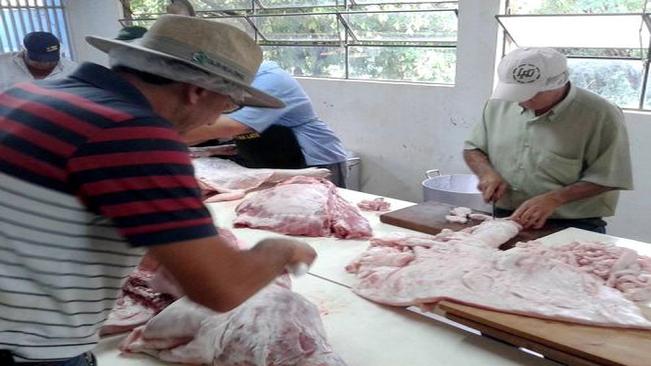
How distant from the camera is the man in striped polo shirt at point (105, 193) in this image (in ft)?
2.85

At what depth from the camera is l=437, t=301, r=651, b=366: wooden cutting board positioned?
1306 mm

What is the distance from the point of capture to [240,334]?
1.36 m

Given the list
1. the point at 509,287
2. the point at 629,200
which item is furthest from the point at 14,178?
the point at 629,200

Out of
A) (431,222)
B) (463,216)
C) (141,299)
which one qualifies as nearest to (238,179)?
(431,222)

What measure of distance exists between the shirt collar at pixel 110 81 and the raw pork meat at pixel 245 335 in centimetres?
66

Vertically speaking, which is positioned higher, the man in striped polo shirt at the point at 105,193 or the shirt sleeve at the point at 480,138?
the man in striped polo shirt at the point at 105,193

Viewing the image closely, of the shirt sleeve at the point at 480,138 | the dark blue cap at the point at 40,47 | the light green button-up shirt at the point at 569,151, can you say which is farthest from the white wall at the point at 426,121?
the dark blue cap at the point at 40,47

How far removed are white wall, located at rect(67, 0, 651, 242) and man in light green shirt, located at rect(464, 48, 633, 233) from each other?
3.90 ft

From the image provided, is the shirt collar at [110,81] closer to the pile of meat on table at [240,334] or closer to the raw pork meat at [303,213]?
the pile of meat on table at [240,334]

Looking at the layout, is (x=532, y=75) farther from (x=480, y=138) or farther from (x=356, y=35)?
(x=356, y=35)

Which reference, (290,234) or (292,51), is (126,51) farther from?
(292,51)

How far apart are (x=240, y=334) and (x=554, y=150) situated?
1.86 meters

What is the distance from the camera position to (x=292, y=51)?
5695 mm

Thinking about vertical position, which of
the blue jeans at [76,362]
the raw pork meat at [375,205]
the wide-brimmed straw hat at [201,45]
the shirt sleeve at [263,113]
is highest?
the wide-brimmed straw hat at [201,45]
